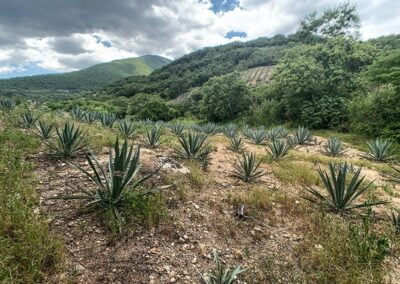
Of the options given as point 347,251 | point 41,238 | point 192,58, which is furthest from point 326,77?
point 192,58

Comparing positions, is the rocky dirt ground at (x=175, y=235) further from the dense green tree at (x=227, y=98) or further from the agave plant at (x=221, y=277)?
the dense green tree at (x=227, y=98)

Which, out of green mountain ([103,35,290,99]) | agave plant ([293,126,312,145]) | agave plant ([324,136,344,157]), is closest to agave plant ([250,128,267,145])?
agave plant ([293,126,312,145])

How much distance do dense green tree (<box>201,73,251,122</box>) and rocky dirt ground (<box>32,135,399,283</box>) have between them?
1171 inches

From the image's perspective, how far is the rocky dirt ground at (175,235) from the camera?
226 cm

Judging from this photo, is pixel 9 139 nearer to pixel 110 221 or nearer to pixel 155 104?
pixel 110 221

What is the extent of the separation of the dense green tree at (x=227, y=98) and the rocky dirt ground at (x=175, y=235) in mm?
29755

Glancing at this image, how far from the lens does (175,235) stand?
282 cm

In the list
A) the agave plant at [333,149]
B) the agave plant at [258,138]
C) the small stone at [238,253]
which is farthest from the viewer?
the agave plant at [258,138]

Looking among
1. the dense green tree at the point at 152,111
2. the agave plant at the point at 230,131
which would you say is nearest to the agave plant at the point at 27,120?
the agave plant at the point at 230,131

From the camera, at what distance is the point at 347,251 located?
8.26 ft

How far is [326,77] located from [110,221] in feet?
77.0

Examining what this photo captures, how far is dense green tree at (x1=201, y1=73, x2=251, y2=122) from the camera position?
1300 inches

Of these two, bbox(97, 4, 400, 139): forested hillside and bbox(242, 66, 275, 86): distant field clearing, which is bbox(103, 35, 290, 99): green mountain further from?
bbox(97, 4, 400, 139): forested hillside

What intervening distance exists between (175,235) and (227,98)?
31448mm
